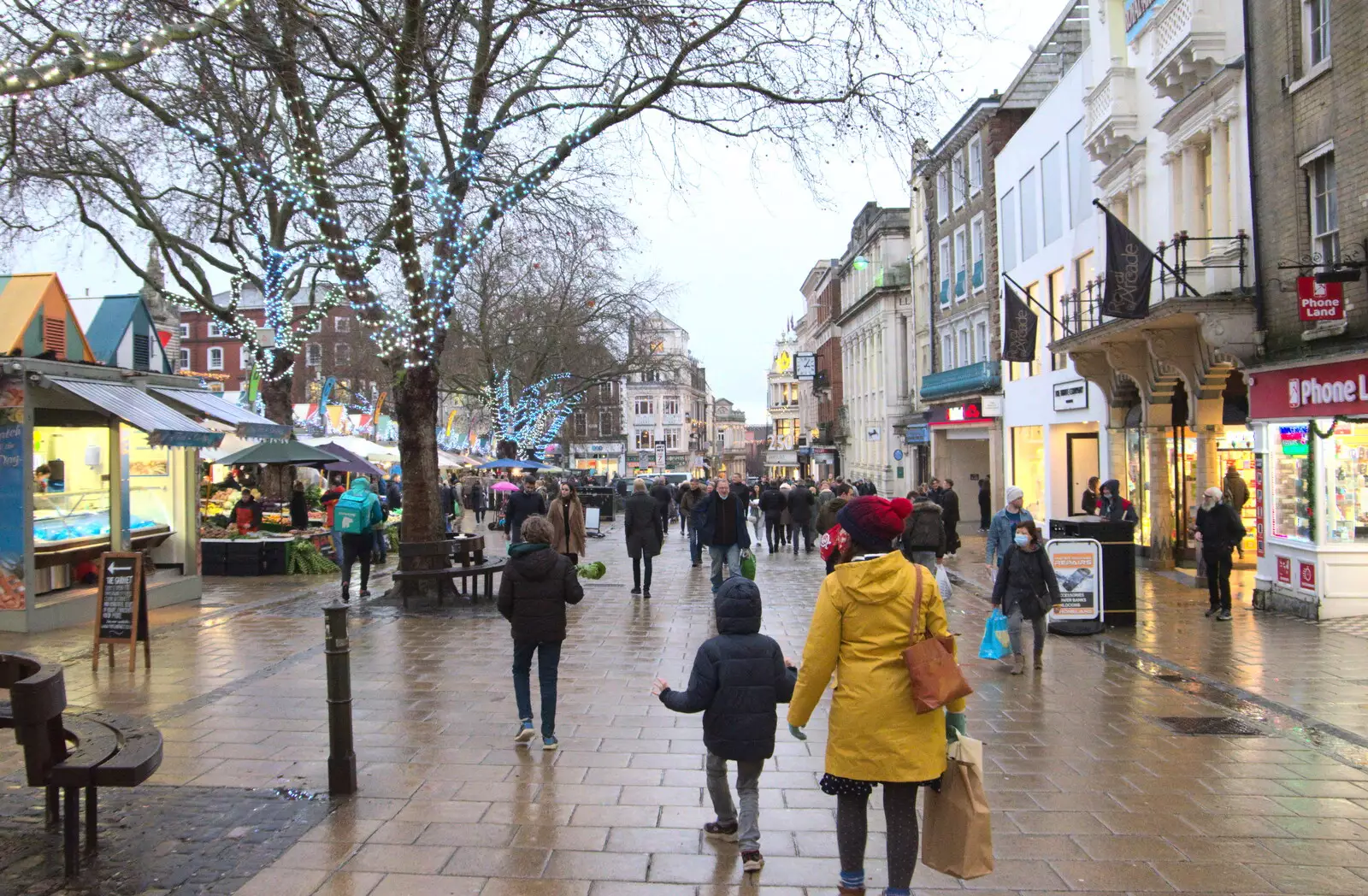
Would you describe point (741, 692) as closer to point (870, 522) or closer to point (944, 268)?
point (870, 522)

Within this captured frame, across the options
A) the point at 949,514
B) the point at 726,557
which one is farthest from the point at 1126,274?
the point at 726,557

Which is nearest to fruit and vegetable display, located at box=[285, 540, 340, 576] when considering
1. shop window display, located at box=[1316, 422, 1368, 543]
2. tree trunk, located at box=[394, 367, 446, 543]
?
tree trunk, located at box=[394, 367, 446, 543]

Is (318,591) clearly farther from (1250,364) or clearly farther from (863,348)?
(863,348)

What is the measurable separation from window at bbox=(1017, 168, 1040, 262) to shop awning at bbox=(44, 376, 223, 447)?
62.2ft

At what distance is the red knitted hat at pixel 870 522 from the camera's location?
13.6 ft

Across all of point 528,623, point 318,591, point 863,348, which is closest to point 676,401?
point 863,348

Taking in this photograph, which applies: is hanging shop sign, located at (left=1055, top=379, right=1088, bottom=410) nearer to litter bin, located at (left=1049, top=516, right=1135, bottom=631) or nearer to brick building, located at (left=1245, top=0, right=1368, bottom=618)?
brick building, located at (left=1245, top=0, right=1368, bottom=618)

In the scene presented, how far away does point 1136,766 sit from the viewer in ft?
21.6

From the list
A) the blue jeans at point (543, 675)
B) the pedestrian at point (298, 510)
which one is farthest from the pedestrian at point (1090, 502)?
the pedestrian at point (298, 510)

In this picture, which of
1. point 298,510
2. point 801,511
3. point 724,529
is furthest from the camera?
point 801,511

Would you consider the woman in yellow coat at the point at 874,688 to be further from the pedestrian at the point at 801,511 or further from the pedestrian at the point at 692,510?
the pedestrian at the point at 801,511

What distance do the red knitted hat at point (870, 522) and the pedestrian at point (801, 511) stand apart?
19.1m

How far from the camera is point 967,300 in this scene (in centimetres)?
3266

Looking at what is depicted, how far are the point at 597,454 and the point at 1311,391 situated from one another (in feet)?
272
